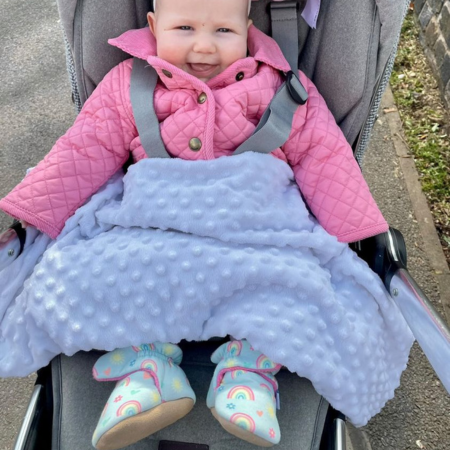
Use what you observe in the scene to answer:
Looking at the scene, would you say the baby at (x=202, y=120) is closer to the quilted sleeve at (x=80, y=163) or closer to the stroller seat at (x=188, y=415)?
the quilted sleeve at (x=80, y=163)

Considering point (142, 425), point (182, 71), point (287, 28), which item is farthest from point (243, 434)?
point (287, 28)

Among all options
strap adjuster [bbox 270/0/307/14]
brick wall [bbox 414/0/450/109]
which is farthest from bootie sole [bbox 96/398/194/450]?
brick wall [bbox 414/0/450/109]

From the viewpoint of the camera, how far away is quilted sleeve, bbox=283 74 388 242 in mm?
1218

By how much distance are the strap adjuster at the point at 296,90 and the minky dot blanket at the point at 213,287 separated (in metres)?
0.19

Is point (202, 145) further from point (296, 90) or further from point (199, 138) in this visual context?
point (296, 90)

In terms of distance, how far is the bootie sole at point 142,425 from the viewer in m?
0.94

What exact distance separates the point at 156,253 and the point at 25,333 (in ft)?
1.03

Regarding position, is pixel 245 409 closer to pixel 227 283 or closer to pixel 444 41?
pixel 227 283

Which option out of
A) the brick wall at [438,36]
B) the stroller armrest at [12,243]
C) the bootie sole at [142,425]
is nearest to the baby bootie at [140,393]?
the bootie sole at [142,425]

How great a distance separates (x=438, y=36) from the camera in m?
2.68

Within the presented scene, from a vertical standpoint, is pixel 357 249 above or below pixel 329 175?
below

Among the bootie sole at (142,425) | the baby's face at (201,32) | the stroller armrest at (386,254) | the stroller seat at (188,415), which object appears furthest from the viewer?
the baby's face at (201,32)

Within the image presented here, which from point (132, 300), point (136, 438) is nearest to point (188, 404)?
point (136, 438)

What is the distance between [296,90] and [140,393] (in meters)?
0.76
